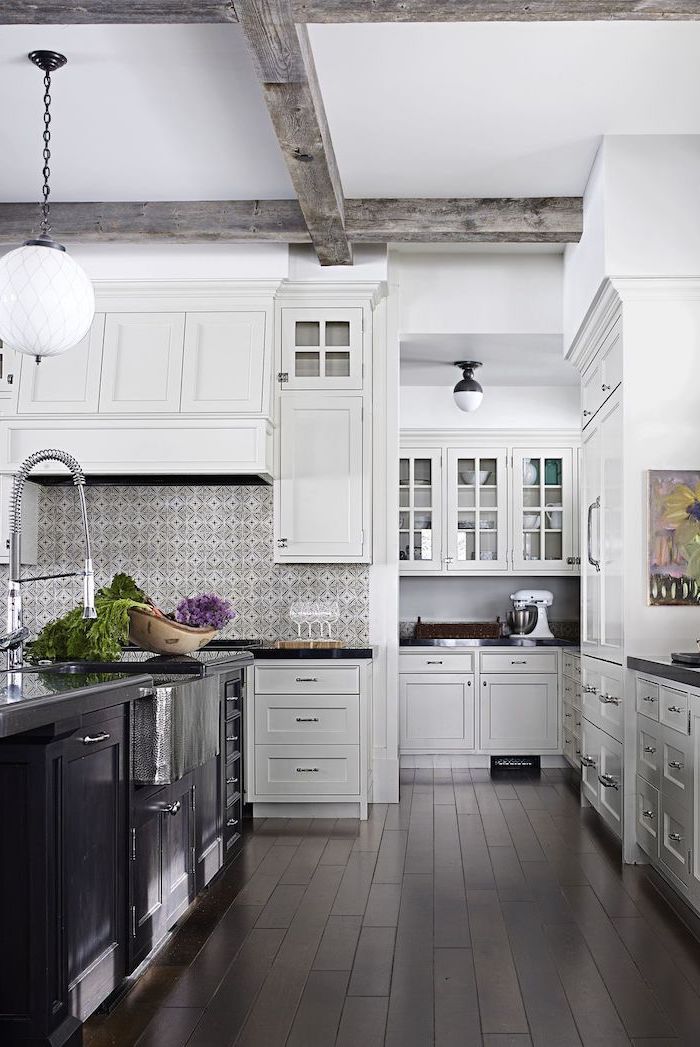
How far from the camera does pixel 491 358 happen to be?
273 inches

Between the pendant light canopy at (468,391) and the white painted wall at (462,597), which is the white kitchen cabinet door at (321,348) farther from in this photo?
the white painted wall at (462,597)

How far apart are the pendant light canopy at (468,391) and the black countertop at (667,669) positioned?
9.48 ft

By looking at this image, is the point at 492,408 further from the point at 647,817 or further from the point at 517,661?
the point at 647,817

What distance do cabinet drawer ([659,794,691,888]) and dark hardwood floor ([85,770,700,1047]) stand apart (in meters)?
0.13

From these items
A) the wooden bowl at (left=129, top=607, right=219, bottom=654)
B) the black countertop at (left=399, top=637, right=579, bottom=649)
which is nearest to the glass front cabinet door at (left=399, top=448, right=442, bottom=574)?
the black countertop at (left=399, top=637, right=579, bottom=649)

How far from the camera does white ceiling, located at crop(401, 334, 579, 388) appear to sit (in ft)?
20.9

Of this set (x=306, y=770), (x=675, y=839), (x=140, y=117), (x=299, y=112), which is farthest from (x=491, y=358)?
(x=675, y=839)

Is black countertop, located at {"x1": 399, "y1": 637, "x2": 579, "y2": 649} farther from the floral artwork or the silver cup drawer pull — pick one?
the silver cup drawer pull

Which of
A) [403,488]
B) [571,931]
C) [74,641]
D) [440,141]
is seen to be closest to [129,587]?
[74,641]

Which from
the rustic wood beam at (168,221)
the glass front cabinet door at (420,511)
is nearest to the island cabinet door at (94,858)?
the rustic wood beam at (168,221)

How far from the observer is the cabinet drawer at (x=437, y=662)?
7.10 meters

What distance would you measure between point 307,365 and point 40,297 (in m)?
2.39

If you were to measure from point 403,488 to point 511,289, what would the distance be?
2.12 metres

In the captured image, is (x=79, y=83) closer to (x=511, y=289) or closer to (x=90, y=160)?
(x=90, y=160)
